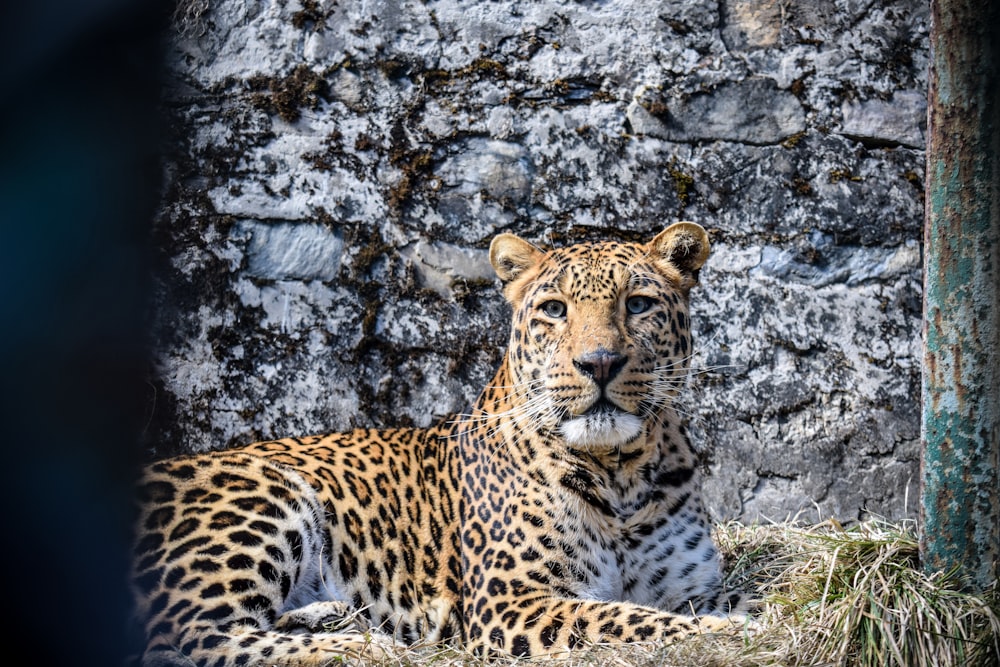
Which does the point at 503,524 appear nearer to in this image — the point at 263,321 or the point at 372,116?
the point at 263,321

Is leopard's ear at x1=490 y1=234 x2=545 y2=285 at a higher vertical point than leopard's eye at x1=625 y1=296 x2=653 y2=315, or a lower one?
higher

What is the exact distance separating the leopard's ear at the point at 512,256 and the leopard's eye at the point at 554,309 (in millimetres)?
424

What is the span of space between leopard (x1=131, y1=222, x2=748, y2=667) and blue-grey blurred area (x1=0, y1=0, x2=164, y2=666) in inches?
115

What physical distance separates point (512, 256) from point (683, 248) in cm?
87

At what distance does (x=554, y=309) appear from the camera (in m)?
4.73

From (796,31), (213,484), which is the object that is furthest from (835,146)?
(213,484)

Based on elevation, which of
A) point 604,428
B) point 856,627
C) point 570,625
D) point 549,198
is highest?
point 549,198

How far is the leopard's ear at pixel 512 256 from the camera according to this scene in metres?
5.08

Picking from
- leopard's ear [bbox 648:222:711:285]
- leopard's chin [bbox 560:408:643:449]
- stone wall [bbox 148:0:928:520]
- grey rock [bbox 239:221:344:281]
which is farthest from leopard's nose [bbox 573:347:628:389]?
grey rock [bbox 239:221:344:281]

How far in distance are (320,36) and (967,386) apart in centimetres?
444

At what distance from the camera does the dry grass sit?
3352mm

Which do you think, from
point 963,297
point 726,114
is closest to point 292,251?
point 726,114

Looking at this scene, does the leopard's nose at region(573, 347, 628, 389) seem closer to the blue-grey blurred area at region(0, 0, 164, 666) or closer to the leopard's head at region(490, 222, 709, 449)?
the leopard's head at region(490, 222, 709, 449)

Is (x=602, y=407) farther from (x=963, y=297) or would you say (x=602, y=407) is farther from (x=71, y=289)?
(x=71, y=289)
